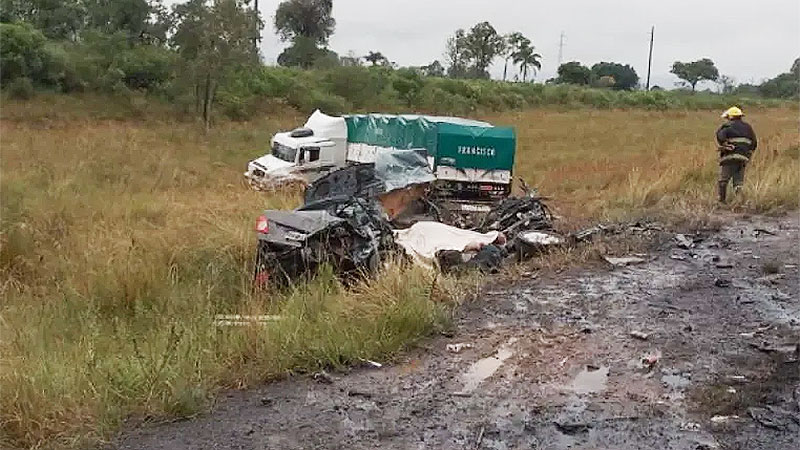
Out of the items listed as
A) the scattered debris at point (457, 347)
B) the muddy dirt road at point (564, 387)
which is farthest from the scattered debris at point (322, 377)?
the scattered debris at point (457, 347)

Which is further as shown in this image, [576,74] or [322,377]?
[576,74]

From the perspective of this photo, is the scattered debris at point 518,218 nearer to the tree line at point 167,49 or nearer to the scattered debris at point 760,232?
the scattered debris at point 760,232

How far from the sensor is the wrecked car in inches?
265

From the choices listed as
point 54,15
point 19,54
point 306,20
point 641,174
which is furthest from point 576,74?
point 641,174

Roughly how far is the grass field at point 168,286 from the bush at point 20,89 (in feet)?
29.0

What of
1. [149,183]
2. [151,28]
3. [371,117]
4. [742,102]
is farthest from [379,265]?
[742,102]

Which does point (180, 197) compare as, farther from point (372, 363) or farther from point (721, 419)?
point (721, 419)

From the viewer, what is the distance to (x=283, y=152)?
1451 cm

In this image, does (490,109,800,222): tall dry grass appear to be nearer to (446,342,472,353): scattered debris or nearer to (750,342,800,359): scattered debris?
(750,342,800,359): scattered debris

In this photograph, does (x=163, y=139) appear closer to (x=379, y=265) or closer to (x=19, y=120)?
(x=19, y=120)

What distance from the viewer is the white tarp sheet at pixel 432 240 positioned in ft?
25.0

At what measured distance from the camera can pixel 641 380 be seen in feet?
14.9

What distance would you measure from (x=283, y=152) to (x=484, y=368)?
1032 centimetres

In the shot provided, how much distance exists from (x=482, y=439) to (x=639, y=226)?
5833 mm
